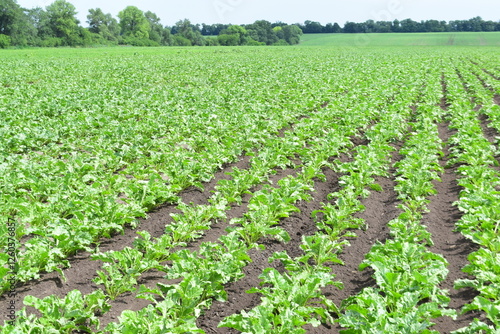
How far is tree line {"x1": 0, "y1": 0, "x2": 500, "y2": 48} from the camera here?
68438 millimetres

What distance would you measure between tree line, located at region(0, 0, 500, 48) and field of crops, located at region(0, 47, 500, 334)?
207 ft

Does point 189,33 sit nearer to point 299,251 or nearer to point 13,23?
point 13,23

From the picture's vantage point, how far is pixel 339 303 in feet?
A: 16.6

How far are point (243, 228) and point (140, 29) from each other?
11305 centimetres

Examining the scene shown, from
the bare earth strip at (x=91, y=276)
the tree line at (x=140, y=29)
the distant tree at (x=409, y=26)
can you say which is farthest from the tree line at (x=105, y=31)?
the bare earth strip at (x=91, y=276)

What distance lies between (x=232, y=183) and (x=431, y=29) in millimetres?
133809

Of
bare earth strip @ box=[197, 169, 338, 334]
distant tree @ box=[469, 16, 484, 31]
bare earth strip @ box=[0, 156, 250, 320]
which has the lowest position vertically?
bare earth strip @ box=[197, 169, 338, 334]

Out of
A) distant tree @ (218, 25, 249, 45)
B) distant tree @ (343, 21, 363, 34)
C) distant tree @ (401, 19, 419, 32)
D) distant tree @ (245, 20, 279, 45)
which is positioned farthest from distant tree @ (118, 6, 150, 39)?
distant tree @ (401, 19, 419, 32)

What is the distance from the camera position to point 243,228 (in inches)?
246

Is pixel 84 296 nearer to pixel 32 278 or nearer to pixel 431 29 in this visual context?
pixel 32 278

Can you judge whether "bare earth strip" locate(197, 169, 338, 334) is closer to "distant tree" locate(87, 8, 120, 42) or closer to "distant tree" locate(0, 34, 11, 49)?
"distant tree" locate(0, 34, 11, 49)

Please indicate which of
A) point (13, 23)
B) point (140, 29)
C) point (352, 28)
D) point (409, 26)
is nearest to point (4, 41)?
point (13, 23)

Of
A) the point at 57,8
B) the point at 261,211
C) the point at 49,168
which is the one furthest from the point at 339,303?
the point at 57,8

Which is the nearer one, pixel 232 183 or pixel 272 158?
pixel 232 183
